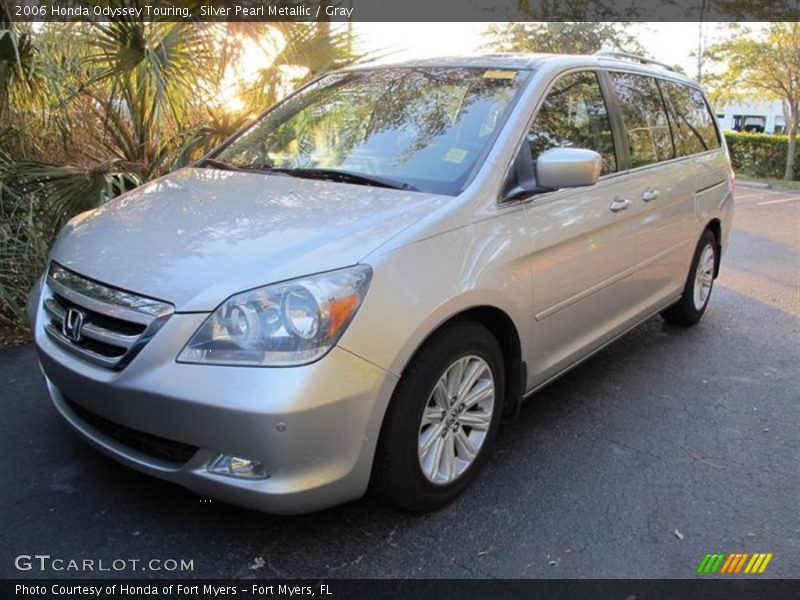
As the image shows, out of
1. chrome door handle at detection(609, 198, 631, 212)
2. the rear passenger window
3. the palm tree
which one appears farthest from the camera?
the palm tree

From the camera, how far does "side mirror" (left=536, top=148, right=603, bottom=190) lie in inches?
115

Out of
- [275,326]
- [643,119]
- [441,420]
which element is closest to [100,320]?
[275,326]

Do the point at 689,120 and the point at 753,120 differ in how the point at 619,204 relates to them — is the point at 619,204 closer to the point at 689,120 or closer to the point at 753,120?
the point at 689,120

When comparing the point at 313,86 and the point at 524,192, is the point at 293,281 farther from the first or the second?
the point at 313,86

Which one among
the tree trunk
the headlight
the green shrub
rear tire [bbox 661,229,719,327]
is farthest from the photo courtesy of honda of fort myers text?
the green shrub

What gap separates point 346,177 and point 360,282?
3.02ft

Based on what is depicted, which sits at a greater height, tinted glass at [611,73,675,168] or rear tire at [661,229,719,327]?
tinted glass at [611,73,675,168]

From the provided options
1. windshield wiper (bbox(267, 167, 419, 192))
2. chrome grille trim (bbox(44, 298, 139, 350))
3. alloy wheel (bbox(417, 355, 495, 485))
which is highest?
windshield wiper (bbox(267, 167, 419, 192))

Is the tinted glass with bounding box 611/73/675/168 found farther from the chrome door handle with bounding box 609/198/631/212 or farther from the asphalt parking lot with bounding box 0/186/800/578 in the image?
the asphalt parking lot with bounding box 0/186/800/578

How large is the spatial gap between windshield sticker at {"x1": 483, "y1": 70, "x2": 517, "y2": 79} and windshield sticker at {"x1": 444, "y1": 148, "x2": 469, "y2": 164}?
0.58 m

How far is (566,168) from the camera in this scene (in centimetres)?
291

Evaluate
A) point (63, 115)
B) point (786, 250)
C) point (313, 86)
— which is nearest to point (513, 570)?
point (313, 86)

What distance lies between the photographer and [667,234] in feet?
14.1

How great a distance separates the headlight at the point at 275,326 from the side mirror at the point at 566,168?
3.90ft
